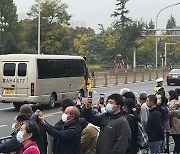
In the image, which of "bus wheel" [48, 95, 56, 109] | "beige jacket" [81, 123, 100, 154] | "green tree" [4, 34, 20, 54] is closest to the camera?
"beige jacket" [81, 123, 100, 154]

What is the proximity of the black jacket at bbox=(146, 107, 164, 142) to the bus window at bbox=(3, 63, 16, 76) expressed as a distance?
1289 cm

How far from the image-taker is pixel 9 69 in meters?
20.9

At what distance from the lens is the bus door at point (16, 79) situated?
2058 centimetres

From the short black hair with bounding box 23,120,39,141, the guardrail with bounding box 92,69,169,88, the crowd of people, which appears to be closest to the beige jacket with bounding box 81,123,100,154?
the crowd of people

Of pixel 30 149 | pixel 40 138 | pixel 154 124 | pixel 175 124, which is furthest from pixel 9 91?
pixel 30 149

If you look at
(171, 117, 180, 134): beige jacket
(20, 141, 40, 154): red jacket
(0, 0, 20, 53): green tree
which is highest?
(0, 0, 20, 53): green tree

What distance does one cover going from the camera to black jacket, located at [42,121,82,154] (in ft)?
20.6

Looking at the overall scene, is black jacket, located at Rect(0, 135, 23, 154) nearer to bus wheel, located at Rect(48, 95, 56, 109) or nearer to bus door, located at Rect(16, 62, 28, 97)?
bus door, located at Rect(16, 62, 28, 97)

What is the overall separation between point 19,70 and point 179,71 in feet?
75.0

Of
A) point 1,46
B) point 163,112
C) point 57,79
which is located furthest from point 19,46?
point 163,112

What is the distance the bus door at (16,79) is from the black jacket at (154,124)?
12.5 meters

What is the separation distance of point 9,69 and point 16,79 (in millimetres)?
590

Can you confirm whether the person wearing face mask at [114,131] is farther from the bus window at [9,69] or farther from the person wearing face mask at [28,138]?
the bus window at [9,69]

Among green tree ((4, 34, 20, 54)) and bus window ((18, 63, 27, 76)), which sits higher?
green tree ((4, 34, 20, 54))
